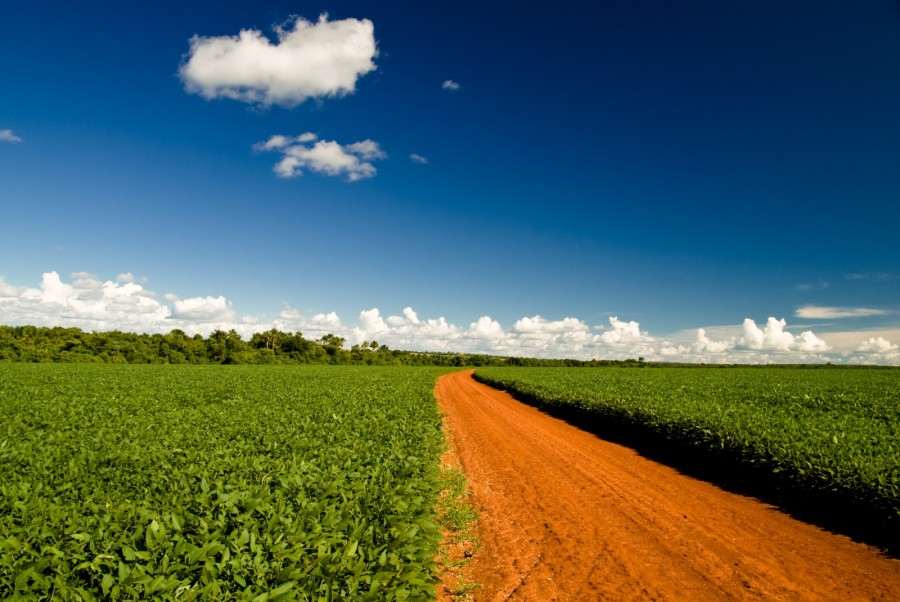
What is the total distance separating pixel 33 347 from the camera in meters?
68.8

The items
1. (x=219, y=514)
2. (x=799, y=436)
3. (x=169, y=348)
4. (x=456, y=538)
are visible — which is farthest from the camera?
(x=169, y=348)

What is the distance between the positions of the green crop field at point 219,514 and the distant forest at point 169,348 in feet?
268

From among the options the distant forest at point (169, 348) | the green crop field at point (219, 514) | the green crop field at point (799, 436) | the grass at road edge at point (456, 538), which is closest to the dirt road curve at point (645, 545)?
the grass at road edge at point (456, 538)

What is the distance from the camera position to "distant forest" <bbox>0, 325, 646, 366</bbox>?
69.9 meters

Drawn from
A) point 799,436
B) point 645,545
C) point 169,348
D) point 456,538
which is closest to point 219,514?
point 456,538

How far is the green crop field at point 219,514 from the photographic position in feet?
10.5

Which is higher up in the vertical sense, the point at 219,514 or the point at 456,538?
the point at 219,514

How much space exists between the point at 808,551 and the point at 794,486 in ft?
10.4

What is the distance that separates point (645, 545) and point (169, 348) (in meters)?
100

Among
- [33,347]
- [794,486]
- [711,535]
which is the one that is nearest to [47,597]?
[711,535]

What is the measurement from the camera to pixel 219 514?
430 cm

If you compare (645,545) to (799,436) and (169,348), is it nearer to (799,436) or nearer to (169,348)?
(799,436)

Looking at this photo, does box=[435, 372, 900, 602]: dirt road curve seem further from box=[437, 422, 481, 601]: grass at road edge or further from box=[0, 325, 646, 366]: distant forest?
box=[0, 325, 646, 366]: distant forest

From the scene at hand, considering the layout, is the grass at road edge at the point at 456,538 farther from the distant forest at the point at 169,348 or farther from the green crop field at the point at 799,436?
the distant forest at the point at 169,348
